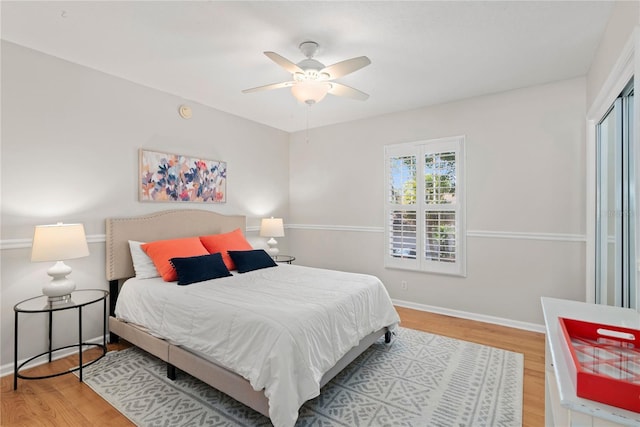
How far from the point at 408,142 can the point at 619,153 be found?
2223 mm

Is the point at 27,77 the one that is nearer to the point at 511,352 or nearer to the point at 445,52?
the point at 445,52

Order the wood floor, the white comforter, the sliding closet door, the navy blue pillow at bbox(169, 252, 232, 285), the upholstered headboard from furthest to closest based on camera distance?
1. the upholstered headboard
2. the navy blue pillow at bbox(169, 252, 232, 285)
3. the sliding closet door
4. the wood floor
5. the white comforter

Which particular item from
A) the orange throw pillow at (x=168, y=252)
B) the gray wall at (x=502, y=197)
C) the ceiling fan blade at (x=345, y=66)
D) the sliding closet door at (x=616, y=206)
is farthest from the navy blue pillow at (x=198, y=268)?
the sliding closet door at (x=616, y=206)

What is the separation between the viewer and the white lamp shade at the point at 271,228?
14.9 ft

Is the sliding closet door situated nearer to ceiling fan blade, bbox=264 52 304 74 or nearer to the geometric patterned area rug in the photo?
the geometric patterned area rug

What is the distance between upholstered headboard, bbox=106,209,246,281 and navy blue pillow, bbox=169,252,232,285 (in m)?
0.61

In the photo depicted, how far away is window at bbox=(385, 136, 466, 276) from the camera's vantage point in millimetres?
3830

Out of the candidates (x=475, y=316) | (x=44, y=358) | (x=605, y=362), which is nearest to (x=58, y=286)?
(x=44, y=358)

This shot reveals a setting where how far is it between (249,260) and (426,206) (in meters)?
2.35

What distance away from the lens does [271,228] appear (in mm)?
4551

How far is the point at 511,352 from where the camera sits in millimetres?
2891

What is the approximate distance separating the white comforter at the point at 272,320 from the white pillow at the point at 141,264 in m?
0.10

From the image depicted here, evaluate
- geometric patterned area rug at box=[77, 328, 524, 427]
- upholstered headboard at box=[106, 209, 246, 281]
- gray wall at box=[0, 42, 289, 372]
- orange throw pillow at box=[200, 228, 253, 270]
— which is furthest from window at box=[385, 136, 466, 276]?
gray wall at box=[0, 42, 289, 372]

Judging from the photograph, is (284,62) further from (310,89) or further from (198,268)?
(198,268)
